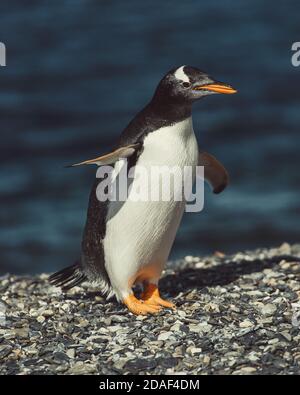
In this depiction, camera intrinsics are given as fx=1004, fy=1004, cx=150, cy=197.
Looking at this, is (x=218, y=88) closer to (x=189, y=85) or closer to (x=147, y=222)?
(x=189, y=85)

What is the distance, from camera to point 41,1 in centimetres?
2361

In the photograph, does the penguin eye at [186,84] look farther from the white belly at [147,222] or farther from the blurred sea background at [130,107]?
the blurred sea background at [130,107]

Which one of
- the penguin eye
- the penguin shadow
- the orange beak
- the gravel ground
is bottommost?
the gravel ground

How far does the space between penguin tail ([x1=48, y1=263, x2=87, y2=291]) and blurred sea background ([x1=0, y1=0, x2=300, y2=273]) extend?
5734 mm

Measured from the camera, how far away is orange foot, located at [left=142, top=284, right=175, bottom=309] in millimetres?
6852

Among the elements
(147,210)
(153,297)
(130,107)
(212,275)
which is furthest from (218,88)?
(130,107)

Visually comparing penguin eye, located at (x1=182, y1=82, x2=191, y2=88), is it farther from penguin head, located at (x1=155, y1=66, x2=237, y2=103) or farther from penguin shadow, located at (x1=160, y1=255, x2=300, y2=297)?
penguin shadow, located at (x1=160, y1=255, x2=300, y2=297)

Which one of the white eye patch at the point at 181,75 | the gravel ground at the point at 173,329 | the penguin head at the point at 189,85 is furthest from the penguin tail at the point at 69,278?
the white eye patch at the point at 181,75

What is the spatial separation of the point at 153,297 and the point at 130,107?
1045cm

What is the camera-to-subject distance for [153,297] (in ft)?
22.8

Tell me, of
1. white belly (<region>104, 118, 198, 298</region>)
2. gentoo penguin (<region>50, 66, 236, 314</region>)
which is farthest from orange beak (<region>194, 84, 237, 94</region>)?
white belly (<region>104, 118, 198, 298</region>)

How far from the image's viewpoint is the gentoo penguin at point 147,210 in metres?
6.58

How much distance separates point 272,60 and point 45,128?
502 cm
